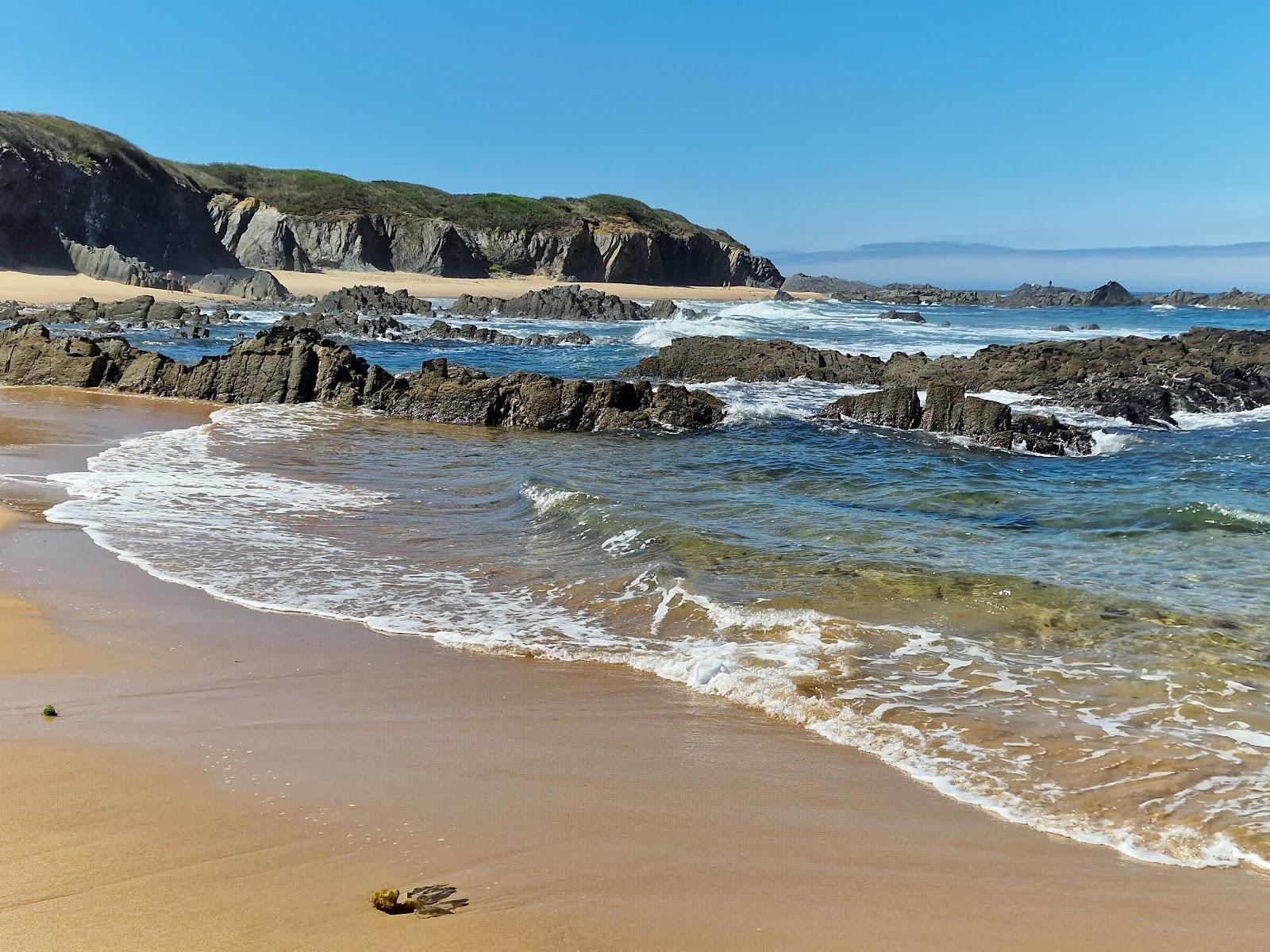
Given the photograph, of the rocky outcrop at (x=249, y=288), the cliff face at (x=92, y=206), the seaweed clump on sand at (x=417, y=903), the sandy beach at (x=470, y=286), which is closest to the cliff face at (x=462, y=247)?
the sandy beach at (x=470, y=286)

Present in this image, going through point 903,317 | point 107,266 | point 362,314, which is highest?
point 903,317

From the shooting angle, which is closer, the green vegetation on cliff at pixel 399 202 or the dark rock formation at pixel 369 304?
the dark rock formation at pixel 369 304

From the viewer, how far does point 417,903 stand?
9.98 feet

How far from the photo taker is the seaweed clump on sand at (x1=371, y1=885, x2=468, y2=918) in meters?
3.01

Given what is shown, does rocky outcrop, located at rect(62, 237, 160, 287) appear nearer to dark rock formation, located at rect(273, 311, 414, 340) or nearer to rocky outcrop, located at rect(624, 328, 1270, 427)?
dark rock formation, located at rect(273, 311, 414, 340)

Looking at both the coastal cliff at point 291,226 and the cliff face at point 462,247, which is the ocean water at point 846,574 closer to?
the coastal cliff at point 291,226

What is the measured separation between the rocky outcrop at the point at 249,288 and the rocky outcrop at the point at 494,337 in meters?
15.5

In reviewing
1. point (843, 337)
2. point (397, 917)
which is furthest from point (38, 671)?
point (843, 337)

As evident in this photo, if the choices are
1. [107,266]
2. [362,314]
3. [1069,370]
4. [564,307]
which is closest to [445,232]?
[564,307]

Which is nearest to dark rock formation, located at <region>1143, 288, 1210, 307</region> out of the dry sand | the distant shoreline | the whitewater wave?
the distant shoreline

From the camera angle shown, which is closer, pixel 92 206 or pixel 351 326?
pixel 351 326

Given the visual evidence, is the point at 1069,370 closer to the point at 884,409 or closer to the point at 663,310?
the point at 884,409

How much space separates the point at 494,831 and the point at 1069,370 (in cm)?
1963

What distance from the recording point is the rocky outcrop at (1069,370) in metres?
19.0
